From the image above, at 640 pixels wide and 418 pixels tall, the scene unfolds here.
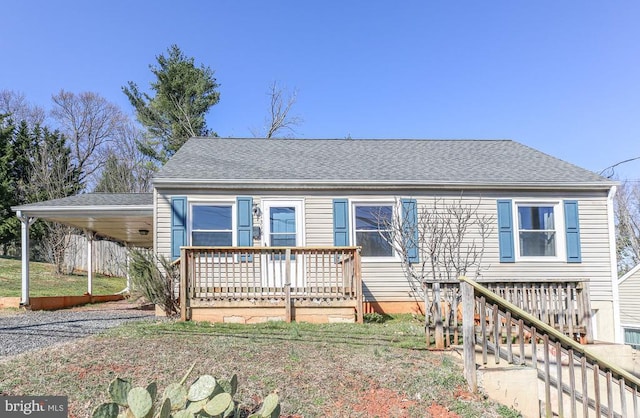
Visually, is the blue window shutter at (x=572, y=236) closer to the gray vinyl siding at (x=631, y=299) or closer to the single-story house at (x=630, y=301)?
the single-story house at (x=630, y=301)

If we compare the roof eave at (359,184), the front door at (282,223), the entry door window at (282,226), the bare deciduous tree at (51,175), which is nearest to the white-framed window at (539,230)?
the roof eave at (359,184)

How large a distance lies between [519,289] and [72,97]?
27394 mm

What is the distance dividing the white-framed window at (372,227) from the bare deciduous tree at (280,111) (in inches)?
626

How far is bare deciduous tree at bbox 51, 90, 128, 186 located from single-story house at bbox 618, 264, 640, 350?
27.0 m

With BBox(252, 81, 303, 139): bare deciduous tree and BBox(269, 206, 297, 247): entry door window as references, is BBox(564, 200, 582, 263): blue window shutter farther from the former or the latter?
BBox(252, 81, 303, 139): bare deciduous tree

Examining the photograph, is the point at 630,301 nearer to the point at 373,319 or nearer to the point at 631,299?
the point at 631,299

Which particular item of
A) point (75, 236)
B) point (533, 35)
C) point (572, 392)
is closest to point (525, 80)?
point (533, 35)

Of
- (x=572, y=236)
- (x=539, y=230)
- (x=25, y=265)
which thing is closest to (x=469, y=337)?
(x=539, y=230)

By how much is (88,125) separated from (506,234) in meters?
24.9

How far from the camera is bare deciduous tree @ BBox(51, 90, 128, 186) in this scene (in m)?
25.8

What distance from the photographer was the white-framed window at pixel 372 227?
382 inches

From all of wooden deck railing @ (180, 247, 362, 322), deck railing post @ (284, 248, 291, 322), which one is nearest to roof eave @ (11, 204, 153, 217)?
wooden deck railing @ (180, 247, 362, 322)

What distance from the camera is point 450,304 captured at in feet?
19.5

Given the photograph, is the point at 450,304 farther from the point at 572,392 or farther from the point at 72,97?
the point at 72,97
